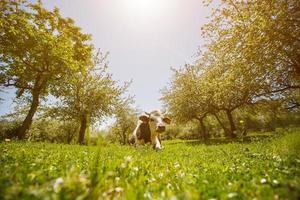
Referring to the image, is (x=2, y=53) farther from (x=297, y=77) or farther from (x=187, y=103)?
(x=187, y=103)

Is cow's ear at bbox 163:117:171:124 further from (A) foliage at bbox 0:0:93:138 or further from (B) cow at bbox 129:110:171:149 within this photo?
(A) foliage at bbox 0:0:93:138

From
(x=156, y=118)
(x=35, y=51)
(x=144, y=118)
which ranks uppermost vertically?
(x=35, y=51)

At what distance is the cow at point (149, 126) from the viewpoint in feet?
57.1

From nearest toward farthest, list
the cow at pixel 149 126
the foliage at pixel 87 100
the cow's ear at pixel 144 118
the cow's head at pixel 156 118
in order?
the cow at pixel 149 126 → the cow's head at pixel 156 118 → the cow's ear at pixel 144 118 → the foliage at pixel 87 100

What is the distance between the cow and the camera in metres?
17.4

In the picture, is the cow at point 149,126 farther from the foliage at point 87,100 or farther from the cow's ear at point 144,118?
the foliage at point 87,100

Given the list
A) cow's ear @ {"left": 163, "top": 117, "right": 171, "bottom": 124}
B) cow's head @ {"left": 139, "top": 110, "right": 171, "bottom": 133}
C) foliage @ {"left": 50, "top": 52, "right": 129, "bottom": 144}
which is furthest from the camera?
foliage @ {"left": 50, "top": 52, "right": 129, "bottom": 144}

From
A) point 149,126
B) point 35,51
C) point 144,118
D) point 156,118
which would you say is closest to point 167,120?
point 156,118

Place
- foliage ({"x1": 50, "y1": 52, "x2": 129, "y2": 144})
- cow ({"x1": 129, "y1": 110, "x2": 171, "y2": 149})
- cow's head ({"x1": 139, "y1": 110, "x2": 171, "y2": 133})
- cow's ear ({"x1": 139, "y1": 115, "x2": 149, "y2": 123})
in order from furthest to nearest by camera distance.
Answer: foliage ({"x1": 50, "y1": 52, "x2": 129, "y2": 144}) → cow's ear ({"x1": 139, "y1": 115, "x2": 149, "y2": 123}) → cow's head ({"x1": 139, "y1": 110, "x2": 171, "y2": 133}) → cow ({"x1": 129, "y1": 110, "x2": 171, "y2": 149})

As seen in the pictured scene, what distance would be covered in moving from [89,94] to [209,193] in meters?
38.1

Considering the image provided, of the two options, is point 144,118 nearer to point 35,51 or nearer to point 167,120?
point 167,120

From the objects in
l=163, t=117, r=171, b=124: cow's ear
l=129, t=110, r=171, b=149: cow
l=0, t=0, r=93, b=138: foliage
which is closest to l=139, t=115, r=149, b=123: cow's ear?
l=129, t=110, r=171, b=149: cow

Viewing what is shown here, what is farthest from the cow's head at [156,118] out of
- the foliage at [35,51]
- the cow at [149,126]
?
the foliage at [35,51]

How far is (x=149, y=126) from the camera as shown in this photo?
19.7 meters
